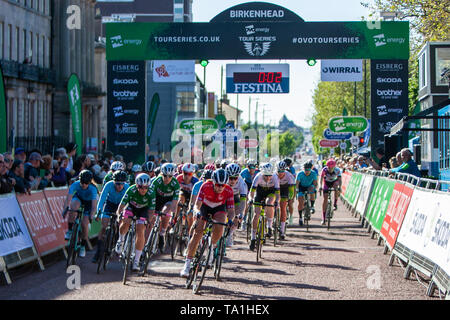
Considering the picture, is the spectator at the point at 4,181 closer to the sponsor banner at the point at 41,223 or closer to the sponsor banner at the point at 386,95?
the sponsor banner at the point at 41,223

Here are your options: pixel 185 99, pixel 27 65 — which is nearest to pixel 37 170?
pixel 27 65

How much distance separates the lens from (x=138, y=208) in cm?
1253

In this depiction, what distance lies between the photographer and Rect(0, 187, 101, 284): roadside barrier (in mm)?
11812

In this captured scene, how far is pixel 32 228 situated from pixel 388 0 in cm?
1767

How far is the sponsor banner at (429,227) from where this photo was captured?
9742mm

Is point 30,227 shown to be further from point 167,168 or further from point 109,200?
point 167,168

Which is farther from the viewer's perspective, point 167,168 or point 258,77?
point 258,77

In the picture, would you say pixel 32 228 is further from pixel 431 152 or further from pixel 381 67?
pixel 431 152

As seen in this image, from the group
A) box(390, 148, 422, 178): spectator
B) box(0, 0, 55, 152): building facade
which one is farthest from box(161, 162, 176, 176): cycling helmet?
box(0, 0, 55, 152): building facade

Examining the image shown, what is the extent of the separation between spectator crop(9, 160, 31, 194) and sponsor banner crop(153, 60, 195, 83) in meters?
13.8

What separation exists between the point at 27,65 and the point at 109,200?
3710cm

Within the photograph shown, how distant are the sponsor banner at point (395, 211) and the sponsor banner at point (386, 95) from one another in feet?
34.6

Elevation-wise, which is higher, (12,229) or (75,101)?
(75,101)
